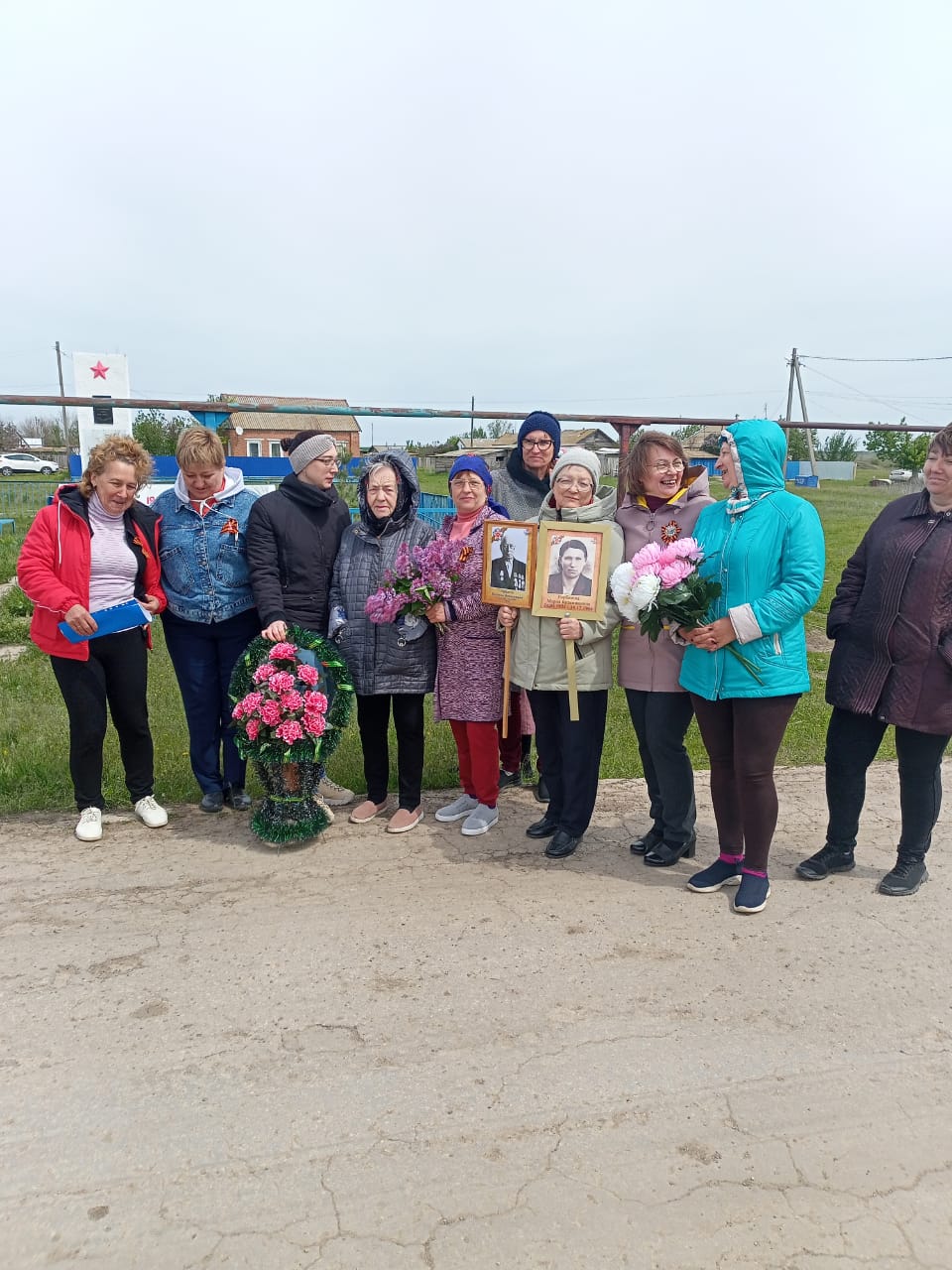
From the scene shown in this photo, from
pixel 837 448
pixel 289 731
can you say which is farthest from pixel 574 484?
pixel 837 448

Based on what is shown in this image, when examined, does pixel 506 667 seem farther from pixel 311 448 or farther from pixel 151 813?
pixel 151 813

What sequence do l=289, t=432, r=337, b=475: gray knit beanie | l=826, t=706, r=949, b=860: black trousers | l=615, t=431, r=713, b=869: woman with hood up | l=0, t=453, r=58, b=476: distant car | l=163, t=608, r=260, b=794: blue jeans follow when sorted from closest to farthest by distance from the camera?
l=826, t=706, r=949, b=860: black trousers < l=615, t=431, r=713, b=869: woman with hood up < l=289, t=432, r=337, b=475: gray knit beanie < l=163, t=608, r=260, b=794: blue jeans < l=0, t=453, r=58, b=476: distant car

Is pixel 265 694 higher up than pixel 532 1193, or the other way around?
pixel 265 694

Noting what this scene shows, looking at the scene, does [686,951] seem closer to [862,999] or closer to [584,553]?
[862,999]

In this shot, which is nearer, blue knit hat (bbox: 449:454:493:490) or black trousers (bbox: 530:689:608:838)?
black trousers (bbox: 530:689:608:838)

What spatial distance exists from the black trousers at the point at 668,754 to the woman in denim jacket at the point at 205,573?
88.0 inches

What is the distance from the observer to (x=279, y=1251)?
215 cm

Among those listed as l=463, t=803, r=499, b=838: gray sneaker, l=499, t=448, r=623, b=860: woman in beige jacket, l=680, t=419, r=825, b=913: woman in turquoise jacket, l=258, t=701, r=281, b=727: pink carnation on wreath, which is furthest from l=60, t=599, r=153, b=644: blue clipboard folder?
l=680, t=419, r=825, b=913: woman in turquoise jacket

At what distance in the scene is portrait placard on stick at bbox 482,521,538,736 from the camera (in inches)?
171

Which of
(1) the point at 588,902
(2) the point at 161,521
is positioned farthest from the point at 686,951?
(2) the point at 161,521

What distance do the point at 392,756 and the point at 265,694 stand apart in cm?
172

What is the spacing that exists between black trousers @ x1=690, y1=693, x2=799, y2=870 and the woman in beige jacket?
546mm

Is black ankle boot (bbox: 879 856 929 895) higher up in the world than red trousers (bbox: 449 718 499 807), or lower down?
lower down

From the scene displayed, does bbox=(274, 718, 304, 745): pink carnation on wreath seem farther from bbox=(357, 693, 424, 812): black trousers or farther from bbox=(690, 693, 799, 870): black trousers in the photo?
bbox=(690, 693, 799, 870): black trousers
